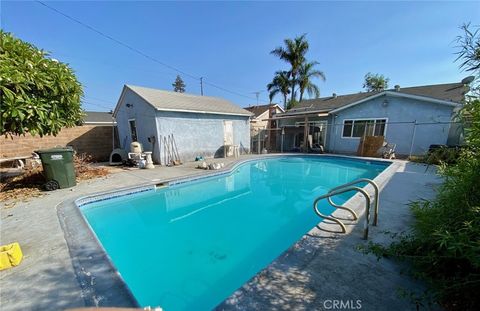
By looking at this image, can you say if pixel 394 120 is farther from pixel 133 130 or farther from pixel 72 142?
pixel 72 142

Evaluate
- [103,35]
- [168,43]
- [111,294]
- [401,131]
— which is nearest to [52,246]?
[111,294]

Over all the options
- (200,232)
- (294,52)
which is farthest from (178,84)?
(200,232)

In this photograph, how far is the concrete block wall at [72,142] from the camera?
34.9ft

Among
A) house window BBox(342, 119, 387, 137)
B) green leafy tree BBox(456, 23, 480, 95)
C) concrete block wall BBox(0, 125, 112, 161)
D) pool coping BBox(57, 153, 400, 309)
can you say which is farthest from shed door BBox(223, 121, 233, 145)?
green leafy tree BBox(456, 23, 480, 95)

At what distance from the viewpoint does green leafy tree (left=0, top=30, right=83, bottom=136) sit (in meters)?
4.00

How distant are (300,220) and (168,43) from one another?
644 inches

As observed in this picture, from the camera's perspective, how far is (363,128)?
48.1 ft

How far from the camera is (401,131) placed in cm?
1304

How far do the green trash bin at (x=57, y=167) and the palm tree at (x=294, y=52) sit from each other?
24.1 m

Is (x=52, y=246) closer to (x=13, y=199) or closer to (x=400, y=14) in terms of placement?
(x=13, y=199)

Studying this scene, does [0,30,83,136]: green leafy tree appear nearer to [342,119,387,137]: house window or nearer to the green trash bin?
the green trash bin

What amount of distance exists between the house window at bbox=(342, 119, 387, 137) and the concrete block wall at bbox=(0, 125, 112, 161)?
17.8m

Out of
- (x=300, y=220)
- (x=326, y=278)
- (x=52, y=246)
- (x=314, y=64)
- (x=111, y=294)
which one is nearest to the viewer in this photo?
(x=111, y=294)

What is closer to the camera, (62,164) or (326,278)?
(326,278)
